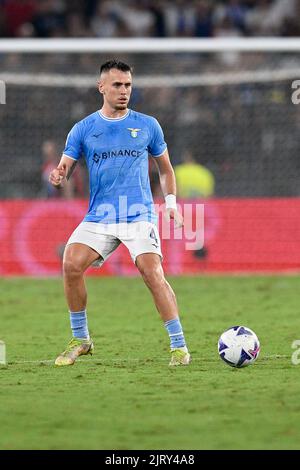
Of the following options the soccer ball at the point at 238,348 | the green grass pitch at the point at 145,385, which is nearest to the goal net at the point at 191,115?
the green grass pitch at the point at 145,385

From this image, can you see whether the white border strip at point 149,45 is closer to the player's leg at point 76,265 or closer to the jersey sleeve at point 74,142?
the jersey sleeve at point 74,142

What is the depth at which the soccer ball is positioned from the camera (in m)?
→ 9.27

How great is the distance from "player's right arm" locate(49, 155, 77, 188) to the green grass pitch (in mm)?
1634

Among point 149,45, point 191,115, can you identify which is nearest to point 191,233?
point 191,115

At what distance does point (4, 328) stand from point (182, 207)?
7.20 meters

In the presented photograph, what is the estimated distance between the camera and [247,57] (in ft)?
73.2

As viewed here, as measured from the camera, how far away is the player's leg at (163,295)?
9539 millimetres

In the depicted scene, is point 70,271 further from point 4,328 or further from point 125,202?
point 4,328

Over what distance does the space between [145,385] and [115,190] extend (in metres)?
1.96

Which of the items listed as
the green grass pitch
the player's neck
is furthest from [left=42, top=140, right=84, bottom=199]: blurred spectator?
the player's neck

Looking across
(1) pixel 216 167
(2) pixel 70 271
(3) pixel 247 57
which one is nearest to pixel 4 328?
(2) pixel 70 271

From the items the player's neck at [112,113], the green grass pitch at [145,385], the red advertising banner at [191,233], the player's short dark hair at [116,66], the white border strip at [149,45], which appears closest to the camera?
the green grass pitch at [145,385]

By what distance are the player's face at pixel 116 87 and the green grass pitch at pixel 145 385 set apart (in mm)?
2349

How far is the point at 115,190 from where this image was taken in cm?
977
